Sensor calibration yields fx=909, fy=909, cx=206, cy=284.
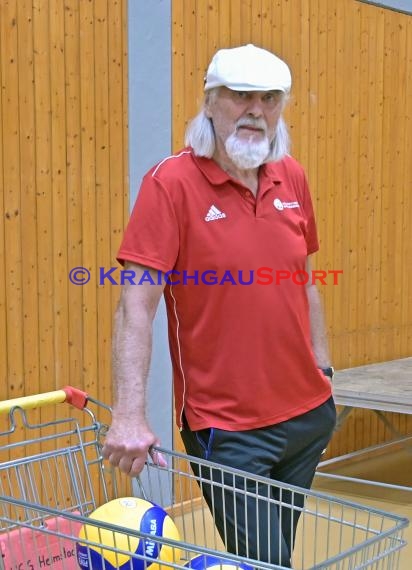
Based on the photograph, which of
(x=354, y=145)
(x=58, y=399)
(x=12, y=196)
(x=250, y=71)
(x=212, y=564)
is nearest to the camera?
(x=212, y=564)

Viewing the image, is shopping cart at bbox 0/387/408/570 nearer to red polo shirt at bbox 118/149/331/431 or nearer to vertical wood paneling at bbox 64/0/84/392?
red polo shirt at bbox 118/149/331/431

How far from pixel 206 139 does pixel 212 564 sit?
4.16 ft

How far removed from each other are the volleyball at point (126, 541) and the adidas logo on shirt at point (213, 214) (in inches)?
32.7

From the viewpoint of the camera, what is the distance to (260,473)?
103 inches

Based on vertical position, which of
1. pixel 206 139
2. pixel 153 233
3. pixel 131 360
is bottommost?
pixel 131 360

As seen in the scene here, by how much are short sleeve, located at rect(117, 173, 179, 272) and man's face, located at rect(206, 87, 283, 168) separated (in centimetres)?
26

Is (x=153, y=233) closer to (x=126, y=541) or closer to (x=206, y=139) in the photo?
(x=206, y=139)

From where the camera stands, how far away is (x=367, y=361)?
7.10 metres

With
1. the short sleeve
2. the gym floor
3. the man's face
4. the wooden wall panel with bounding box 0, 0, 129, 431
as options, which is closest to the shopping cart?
the wooden wall panel with bounding box 0, 0, 129, 431

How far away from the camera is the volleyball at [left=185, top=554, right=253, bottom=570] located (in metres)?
2.04

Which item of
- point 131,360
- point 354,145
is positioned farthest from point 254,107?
point 354,145

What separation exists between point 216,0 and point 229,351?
357cm

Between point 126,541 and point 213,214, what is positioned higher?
point 213,214

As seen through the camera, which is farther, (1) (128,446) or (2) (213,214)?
(2) (213,214)
